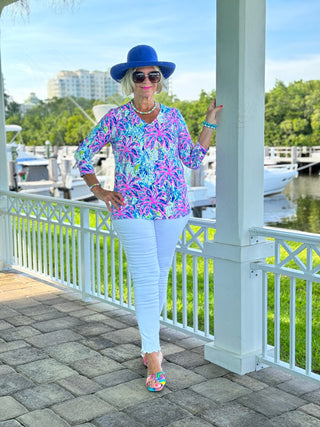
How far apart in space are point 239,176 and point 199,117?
105 feet

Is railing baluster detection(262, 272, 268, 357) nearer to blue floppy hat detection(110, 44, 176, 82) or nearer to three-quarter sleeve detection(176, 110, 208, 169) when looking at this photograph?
three-quarter sleeve detection(176, 110, 208, 169)

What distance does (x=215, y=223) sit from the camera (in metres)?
3.21

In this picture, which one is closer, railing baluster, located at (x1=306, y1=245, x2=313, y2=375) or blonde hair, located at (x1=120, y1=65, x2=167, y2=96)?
railing baluster, located at (x1=306, y1=245, x2=313, y2=375)

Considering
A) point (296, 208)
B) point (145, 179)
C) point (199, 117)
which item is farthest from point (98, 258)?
point (199, 117)

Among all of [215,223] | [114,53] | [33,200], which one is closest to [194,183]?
[33,200]

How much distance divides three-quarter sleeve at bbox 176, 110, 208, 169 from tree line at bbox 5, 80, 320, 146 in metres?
27.9

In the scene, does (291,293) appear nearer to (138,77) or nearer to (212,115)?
(212,115)

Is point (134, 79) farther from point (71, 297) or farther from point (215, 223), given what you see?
point (71, 297)

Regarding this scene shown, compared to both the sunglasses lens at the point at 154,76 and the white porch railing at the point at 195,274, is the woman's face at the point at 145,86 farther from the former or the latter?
the white porch railing at the point at 195,274

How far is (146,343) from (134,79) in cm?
133

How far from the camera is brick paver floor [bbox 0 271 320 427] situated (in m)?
2.55

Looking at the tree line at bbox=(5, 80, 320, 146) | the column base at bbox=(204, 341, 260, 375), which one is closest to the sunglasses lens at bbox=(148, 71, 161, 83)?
the column base at bbox=(204, 341, 260, 375)

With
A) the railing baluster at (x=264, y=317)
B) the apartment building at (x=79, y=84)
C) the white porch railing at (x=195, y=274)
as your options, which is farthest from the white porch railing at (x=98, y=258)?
the apartment building at (x=79, y=84)

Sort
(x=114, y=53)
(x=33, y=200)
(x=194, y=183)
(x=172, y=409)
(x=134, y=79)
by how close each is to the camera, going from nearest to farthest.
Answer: (x=172, y=409), (x=134, y=79), (x=33, y=200), (x=194, y=183), (x=114, y=53)
